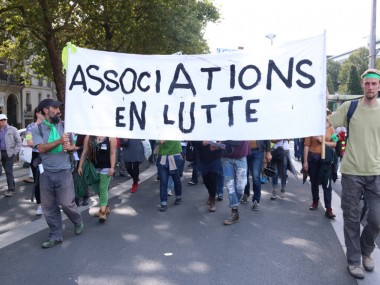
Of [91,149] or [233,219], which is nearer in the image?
[233,219]

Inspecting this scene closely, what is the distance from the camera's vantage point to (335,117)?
163 inches

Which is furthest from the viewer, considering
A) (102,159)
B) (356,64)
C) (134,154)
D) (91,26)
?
(356,64)

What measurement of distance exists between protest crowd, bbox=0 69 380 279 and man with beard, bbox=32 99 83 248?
0.5 inches

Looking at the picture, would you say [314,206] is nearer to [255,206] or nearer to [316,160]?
[316,160]

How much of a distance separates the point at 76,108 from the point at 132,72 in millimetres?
700

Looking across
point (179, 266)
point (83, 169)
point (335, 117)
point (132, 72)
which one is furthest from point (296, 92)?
point (83, 169)

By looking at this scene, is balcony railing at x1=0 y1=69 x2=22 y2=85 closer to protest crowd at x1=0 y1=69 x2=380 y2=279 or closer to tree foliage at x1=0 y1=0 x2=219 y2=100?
tree foliage at x1=0 y1=0 x2=219 y2=100

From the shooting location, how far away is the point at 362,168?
157 inches

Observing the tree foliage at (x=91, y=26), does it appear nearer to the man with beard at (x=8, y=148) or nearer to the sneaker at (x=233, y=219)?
the man with beard at (x=8, y=148)

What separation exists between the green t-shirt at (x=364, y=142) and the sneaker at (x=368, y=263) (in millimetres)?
904

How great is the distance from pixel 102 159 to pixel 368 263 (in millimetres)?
3837

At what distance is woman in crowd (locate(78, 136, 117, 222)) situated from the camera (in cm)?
617

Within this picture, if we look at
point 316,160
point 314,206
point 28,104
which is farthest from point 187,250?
point 28,104

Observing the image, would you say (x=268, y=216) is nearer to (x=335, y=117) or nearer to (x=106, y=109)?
(x=335, y=117)
